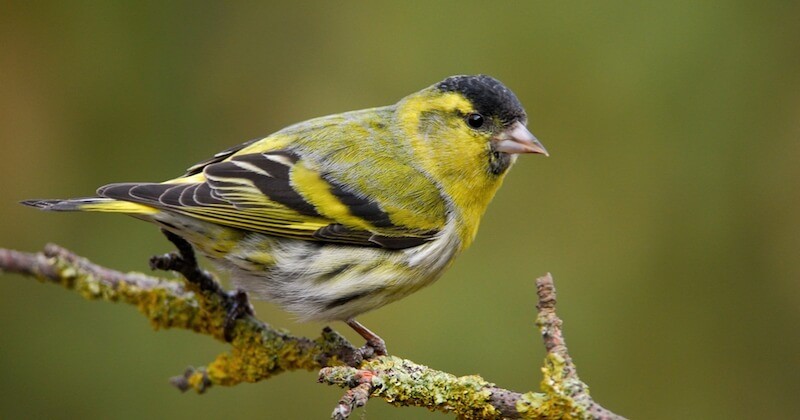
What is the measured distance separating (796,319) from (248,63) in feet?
11.2

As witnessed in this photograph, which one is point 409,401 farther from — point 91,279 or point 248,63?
point 248,63

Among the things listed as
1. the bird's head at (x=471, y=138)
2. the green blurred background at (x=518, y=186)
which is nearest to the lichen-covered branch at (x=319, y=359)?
the bird's head at (x=471, y=138)

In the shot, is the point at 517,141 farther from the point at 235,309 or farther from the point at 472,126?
the point at 235,309

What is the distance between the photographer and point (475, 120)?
3809 millimetres

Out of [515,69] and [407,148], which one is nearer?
[407,148]

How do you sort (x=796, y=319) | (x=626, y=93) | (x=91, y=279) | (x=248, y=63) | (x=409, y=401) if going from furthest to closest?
1. (x=248, y=63)
2. (x=626, y=93)
3. (x=796, y=319)
4. (x=91, y=279)
5. (x=409, y=401)

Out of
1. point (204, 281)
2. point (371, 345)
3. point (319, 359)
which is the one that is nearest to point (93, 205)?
point (204, 281)

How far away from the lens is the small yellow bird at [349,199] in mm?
3447

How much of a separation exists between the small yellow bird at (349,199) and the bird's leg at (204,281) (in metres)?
0.06

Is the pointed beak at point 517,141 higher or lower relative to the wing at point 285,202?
higher

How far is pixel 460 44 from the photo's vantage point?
5.41m

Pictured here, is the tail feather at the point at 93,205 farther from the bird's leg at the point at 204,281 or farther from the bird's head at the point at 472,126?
the bird's head at the point at 472,126

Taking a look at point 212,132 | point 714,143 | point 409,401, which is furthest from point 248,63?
point 409,401

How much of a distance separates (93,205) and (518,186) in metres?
2.65
